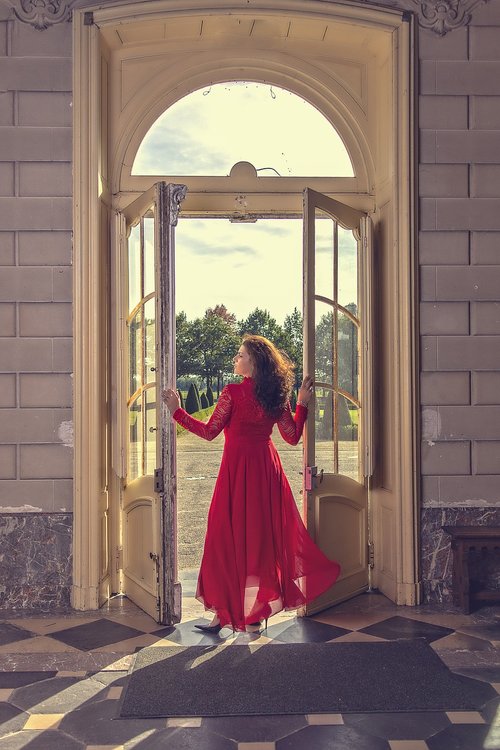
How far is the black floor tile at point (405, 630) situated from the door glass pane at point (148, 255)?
221 centimetres

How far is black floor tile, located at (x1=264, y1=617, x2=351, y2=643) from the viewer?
3847 mm

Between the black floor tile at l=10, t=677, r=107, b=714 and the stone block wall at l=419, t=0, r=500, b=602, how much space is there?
6.76 ft

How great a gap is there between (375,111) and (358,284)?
1.09 m

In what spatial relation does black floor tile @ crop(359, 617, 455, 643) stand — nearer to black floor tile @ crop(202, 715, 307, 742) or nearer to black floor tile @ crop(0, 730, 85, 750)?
black floor tile @ crop(202, 715, 307, 742)

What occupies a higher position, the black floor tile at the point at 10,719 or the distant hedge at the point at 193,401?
A: the distant hedge at the point at 193,401

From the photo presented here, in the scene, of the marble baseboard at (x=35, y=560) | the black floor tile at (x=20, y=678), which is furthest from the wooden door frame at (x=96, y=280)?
the black floor tile at (x=20, y=678)

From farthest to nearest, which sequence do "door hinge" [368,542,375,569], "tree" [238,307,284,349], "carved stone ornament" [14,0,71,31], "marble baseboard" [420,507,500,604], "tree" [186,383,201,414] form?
"tree" [238,307,284,349] < "tree" [186,383,201,414] < "door hinge" [368,542,375,569] < "marble baseboard" [420,507,500,604] < "carved stone ornament" [14,0,71,31]

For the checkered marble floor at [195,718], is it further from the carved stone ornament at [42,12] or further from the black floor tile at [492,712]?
the carved stone ornament at [42,12]

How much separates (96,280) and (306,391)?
1328 mm

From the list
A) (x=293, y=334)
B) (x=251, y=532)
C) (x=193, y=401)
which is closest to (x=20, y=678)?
(x=251, y=532)

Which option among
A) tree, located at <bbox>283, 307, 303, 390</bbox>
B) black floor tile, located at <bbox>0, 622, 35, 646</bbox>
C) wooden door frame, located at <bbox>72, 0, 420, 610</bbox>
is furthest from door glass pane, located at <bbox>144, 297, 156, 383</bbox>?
tree, located at <bbox>283, 307, 303, 390</bbox>

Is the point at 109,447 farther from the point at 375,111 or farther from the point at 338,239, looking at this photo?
the point at 375,111

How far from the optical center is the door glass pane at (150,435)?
4348 millimetres

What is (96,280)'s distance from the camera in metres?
4.30
